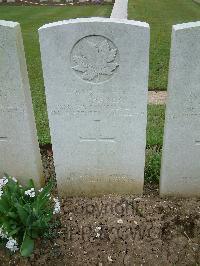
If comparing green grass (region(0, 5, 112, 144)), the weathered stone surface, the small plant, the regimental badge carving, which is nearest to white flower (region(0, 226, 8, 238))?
the small plant

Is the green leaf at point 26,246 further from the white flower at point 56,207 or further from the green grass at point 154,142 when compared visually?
the green grass at point 154,142

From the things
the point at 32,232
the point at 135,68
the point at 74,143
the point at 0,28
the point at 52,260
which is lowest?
the point at 52,260

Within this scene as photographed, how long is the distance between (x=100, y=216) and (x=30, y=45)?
295 inches

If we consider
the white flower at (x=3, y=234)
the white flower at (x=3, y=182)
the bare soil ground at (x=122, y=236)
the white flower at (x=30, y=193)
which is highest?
the white flower at (x=30, y=193)

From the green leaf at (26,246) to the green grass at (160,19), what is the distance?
448cm

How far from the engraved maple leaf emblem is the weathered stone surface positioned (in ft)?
27.2

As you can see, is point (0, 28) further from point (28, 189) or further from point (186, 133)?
point (186, 133)

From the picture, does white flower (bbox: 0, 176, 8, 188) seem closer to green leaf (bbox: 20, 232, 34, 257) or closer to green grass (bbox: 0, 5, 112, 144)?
green leaf (bbox: 20, 232, 34, 257)

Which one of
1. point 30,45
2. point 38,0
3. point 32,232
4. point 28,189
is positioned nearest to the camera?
point 32,232

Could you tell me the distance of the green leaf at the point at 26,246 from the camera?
3629mm

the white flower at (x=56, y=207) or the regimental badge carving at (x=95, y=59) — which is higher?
the regimental badge carving at (x=95, y=59)

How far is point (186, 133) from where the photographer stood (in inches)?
155

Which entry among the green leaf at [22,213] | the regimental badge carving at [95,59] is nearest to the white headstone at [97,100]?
the regimental badge carving at [95,59]

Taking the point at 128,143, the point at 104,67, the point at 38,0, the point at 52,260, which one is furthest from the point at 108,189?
the point at 38,0
